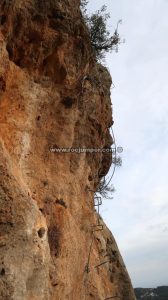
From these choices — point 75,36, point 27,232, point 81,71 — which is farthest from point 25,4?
point 27,232

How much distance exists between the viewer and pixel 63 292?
8.99m

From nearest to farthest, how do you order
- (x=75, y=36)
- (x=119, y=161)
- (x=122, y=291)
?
(x=75, y=36) < (x=122, y=291) < (x=119, y=161)

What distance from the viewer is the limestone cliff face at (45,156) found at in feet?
24.3

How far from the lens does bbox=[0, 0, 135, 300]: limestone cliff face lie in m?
7.41

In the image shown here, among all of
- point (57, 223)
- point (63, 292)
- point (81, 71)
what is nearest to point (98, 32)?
point (81, 71)

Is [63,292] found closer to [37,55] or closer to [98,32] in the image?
[37,55]

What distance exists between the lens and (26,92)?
9.67 metres

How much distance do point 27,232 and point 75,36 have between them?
5958 mm

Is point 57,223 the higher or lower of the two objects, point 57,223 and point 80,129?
the lower

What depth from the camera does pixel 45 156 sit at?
32.7 feet

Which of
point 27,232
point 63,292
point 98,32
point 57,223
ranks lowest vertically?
point 63,292

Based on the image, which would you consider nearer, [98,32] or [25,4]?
[25,4]

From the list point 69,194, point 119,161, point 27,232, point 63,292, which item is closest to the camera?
point 27,232

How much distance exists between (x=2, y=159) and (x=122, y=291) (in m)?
9.96
